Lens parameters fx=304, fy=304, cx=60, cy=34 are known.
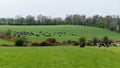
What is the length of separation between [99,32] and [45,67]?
5316 inches

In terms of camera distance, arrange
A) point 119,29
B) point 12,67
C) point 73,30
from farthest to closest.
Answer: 1. point 119,29
2. point 73,30
3. point 12,67

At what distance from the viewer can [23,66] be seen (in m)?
26.7

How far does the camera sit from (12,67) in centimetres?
2605

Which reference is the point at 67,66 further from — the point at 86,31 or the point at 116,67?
the point at 86,31

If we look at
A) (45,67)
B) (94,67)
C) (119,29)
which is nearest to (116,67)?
(94,67)

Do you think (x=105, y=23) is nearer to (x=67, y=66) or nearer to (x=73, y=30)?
(x=73, y=30)

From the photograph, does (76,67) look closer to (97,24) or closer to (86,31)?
(86,31)

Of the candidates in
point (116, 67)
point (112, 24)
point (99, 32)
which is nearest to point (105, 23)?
point (112, 24)

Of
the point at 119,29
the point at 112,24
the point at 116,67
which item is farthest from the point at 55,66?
the point at 112,24

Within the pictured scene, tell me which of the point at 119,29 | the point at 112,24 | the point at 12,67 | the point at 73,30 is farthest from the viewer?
the point at 112,24

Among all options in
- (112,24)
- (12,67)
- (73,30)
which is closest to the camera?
(12,67)

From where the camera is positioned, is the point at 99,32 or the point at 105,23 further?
the point at 105,23

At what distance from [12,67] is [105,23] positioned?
172074 millimetres

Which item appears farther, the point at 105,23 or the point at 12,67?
the point at 105,23
